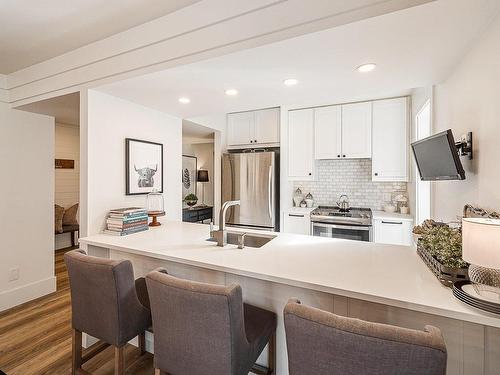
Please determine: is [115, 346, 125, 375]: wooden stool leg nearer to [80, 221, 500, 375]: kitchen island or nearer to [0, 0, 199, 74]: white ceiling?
[80, 221, 500, 375]: kitchen island

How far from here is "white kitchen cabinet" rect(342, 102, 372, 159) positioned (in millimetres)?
3562

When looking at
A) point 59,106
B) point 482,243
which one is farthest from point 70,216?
point 482,243

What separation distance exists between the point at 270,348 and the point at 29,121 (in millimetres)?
3412

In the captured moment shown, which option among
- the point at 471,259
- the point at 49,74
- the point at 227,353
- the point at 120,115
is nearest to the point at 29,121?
the point at 49,74

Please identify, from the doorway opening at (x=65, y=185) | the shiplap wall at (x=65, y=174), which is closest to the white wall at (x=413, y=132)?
the doorway opening at (x=65, y=185)

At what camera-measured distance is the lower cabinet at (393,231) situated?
3173mm

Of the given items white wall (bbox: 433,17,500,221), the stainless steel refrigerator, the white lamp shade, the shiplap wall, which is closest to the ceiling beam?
white wall (bbox: 433,17,500,221)

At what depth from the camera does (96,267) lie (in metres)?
1.36

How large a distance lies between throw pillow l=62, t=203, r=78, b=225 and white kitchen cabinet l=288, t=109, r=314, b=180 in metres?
3.99

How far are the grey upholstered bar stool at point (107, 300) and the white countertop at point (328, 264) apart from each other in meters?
0.29

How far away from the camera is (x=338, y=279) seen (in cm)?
120

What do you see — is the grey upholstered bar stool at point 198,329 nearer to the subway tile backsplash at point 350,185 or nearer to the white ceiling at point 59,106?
the white ceiling at point 59,106

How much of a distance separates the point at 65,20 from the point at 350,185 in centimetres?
376

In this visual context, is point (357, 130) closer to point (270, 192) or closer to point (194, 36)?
point (270, 192)
